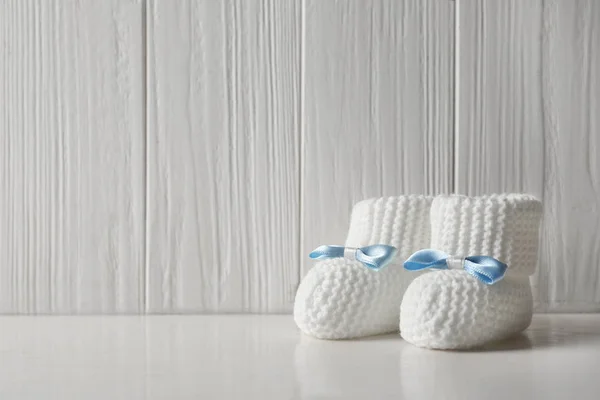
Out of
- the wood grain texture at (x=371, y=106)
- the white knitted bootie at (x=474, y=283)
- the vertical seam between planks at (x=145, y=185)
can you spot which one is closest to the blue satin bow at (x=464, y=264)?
the white knitted bootie at (x=474, y=283)

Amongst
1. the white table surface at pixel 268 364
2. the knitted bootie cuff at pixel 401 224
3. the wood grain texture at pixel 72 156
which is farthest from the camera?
the wood grain texture at pixel 72 156

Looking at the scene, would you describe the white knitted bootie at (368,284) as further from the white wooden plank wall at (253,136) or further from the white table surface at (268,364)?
the white wooden plank wall at (253,136)

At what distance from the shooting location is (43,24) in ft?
3.52

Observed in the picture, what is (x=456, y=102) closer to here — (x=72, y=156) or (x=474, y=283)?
(x=474, y=283)

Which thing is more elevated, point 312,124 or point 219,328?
point 312,124

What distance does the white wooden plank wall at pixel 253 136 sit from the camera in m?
1.07

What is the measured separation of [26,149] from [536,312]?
0.77 metres

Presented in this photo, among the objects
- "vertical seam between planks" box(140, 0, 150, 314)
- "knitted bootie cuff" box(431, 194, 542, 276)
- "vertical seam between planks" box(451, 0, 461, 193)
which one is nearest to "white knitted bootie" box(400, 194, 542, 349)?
"knitted bootie cuff" box(431, 194, 542, 276)

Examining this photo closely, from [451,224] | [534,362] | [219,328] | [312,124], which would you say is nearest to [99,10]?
[312,124]

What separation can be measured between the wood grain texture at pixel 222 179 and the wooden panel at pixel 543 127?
27 centimetres

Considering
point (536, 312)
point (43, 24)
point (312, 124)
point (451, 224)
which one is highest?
point (43, 24)

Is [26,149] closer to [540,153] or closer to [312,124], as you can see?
[312,124]

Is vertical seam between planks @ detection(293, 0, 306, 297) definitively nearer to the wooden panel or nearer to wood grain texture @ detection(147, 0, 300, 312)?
wood grain texture @ detection(147, 0, 300, 312)

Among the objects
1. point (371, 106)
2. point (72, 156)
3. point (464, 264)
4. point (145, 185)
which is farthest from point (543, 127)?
point (72, 156)
